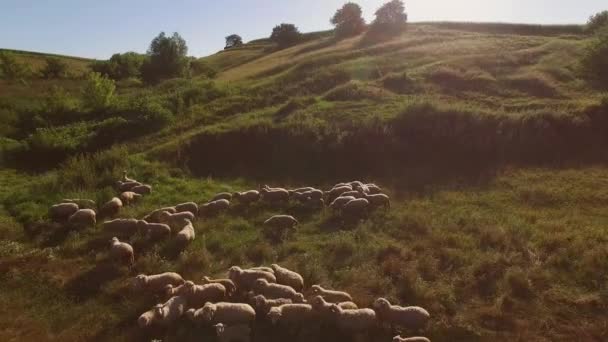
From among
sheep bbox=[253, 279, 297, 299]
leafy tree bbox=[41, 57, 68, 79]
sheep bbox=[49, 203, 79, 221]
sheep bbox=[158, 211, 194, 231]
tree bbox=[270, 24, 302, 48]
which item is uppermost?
tree bbox=[270, 24, 302, 48]

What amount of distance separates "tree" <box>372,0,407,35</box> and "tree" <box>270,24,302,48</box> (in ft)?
65.0

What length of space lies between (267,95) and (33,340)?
2529 centimetres

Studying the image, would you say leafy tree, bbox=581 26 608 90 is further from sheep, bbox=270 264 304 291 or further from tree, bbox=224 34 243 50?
tree, bbox=224 34 243 50

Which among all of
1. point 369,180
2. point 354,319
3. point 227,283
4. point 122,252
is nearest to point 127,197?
point 122,252

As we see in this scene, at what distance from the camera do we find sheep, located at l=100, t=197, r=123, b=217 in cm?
1603

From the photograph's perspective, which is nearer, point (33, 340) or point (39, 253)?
point (33, 340)

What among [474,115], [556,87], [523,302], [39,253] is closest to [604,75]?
[556,87]

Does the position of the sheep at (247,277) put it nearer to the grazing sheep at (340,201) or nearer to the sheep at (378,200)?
the grazing sheep at (340,201)

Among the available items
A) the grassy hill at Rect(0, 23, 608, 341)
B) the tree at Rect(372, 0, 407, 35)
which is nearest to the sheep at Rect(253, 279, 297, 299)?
the grassy hill at Rect(0, 23, 608, 341)

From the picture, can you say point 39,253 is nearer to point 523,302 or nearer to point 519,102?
point 523,302

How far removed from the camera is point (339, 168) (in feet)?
70.6

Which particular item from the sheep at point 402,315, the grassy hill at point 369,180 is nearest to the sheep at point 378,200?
the grassy hill at point 369,180

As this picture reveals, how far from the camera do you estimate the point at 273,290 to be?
10188 millimetres

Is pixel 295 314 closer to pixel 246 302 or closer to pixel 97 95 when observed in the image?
pixel 246 302
